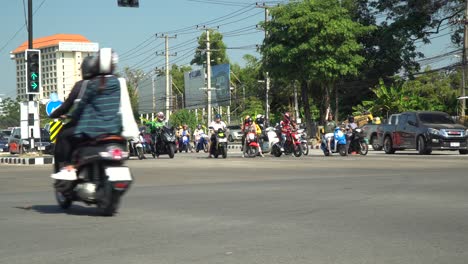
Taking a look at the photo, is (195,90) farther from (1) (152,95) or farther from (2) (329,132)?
(2) (329,132)

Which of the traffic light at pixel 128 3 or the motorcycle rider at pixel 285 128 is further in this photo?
the motorcycle rider at pixel 285 128

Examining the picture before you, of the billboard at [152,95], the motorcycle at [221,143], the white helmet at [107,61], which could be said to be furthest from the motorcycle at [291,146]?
the billboard at [152,95]

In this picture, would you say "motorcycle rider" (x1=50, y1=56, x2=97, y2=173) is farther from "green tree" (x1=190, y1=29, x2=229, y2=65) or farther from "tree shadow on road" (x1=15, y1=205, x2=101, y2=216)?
"green tree" (x1=190, y1=29, x2=229, y2=65)

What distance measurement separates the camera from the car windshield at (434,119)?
28.0 metres

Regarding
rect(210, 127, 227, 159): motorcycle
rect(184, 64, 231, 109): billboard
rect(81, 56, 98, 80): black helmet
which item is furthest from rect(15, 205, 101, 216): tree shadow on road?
rect(184, 64, 231, 109): billboard

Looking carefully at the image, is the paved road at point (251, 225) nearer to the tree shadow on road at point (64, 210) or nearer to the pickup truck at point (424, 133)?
the tree shadow on road at point (64, 210)

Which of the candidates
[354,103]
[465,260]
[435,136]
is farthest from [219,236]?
[354,103]

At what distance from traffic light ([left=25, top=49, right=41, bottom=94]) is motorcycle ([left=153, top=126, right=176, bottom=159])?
4.58 meters

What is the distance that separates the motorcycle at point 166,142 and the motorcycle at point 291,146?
12.3 feet

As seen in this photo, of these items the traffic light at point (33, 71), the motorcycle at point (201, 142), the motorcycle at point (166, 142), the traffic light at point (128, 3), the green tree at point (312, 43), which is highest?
the green tree at point (312, 43)

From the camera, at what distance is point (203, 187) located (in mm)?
12812

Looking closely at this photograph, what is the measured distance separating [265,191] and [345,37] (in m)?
42.5

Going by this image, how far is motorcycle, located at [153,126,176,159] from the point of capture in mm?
27500

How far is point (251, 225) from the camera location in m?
7.41
